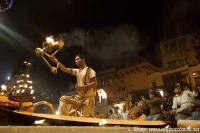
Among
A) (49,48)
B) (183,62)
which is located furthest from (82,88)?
(183,62)

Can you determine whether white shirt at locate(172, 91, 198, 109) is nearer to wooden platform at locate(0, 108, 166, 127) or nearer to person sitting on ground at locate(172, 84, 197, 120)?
person sitting on ground at locate(172, 84, 197, 120)

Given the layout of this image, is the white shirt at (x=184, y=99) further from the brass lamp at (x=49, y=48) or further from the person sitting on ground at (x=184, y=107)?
the brass lamp at (x=49, y=48)

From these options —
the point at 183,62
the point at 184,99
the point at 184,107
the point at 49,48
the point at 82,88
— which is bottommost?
the point at 184,107

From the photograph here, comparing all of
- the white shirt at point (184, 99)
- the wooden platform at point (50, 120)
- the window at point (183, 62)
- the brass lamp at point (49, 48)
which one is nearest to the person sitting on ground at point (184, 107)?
the white shirt at point (184, 99)

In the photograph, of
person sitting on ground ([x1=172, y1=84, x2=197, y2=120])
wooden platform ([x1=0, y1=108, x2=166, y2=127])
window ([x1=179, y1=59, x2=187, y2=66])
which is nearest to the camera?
wooden platform ([x1=0, y1=108, x2=166, y2=127])

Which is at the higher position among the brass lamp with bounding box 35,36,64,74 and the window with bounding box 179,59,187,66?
the window with bounding box 179,59,187,66

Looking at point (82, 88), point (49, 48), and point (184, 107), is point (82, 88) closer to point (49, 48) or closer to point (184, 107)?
point (49, 48)

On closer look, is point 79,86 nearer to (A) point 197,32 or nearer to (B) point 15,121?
(B) point 15,121

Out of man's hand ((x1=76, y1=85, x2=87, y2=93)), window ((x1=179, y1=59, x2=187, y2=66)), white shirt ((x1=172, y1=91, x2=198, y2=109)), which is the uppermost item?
window ((x1=179, y1=59, x2=187, y2=66))

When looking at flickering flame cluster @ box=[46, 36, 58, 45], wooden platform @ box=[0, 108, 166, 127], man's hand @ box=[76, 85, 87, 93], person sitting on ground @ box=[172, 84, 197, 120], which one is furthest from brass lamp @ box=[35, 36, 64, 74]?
person sitting on ground @ box=[172, 84, 197, 120]

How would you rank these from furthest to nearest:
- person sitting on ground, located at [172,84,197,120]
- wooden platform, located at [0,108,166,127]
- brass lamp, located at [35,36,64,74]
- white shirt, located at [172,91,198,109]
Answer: white shirt, located at [172,91,198,109], person sitting on ground, located at [172,84,197,120], brass lamp, located at [35,36,64,74], wooden platform, located at [0,108,166,127]

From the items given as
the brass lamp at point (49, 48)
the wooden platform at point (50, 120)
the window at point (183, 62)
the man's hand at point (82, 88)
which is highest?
the window at point (183, 62)

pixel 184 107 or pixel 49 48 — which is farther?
pixel 184 107

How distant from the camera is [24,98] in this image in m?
4.06
